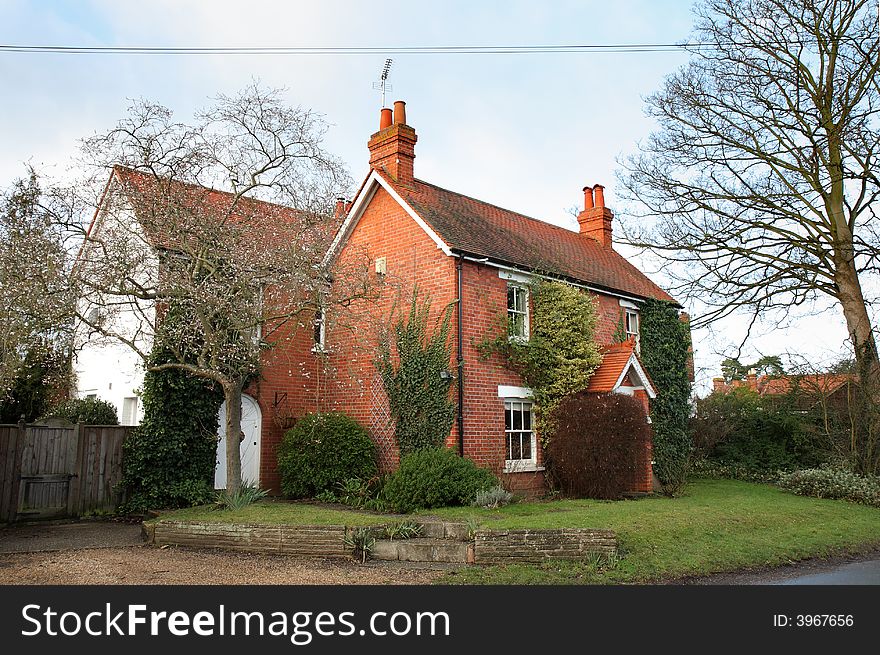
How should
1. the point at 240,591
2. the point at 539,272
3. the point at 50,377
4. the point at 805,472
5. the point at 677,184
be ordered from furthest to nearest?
the point at 677,184
the point at 805,472
the point at 539,272
the point at 50,377
the point at 240,591

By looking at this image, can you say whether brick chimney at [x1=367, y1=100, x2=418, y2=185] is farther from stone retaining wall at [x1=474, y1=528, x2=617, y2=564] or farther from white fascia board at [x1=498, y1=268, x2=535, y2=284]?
stone retaining wall at [x1=474, y1=528, x2=617, y2=564]

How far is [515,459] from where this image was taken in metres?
17.3

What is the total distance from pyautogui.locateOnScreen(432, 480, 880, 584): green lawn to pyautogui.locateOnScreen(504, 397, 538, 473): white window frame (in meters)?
2.00

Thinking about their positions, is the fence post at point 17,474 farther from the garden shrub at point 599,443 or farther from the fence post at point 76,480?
the garden shrub at point 599,443

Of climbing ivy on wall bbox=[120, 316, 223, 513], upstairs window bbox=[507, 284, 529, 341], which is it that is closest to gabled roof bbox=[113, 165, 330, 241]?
climbing ivy on wall bbox=[120, 316, 223, 513]

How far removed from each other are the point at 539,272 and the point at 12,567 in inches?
508

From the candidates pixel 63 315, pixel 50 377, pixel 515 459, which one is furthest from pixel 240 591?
pixel 50 377

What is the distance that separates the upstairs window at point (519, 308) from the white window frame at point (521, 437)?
63.5 inches

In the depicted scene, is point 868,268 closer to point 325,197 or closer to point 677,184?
point 677,184

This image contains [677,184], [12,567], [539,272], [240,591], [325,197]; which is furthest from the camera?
[677,184]

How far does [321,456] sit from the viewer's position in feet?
52.7

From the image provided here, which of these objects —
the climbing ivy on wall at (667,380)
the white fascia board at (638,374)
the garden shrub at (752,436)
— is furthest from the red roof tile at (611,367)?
the garden shrub at (752,436)

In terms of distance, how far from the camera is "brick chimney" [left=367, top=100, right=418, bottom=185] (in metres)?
19.0

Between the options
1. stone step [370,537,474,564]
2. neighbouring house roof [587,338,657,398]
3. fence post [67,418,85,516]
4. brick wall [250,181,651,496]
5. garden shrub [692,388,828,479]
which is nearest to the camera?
stone step [370,537,474,564]
